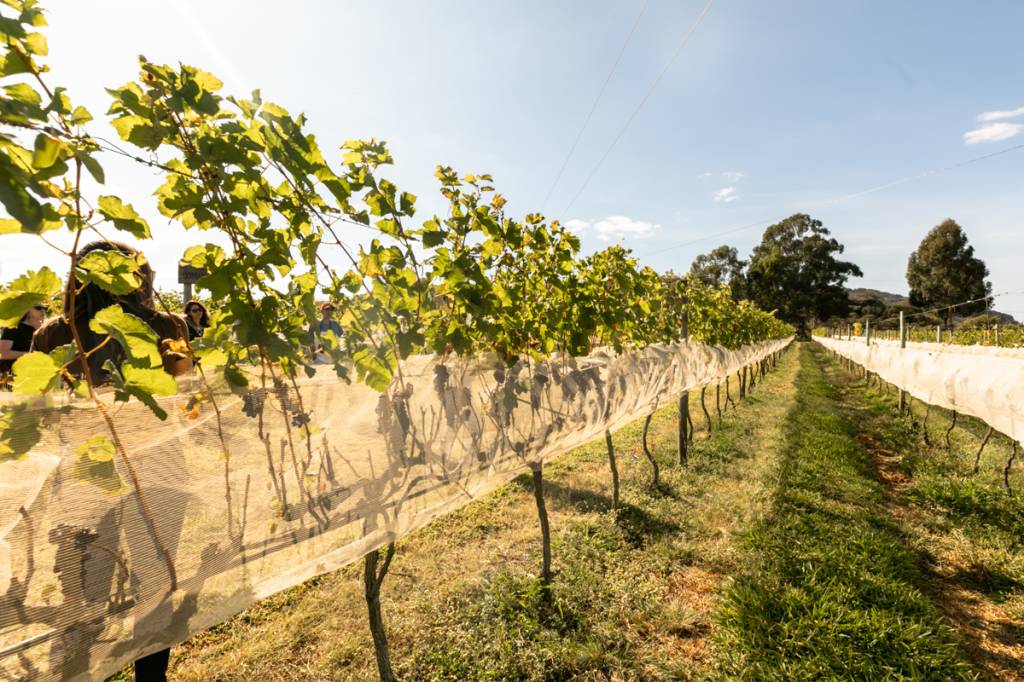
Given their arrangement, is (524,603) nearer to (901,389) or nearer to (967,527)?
(967,527)

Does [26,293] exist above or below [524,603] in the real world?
above

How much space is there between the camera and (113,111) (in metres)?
1.40

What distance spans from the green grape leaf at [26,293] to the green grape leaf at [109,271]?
0.06 metres

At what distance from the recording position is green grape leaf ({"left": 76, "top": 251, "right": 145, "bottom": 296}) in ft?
3.81

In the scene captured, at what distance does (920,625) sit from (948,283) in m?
65.9

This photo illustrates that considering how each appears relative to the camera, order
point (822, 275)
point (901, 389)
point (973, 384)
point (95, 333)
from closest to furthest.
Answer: point (95, 333)
point (973, 384)
point (901, 389)
point (822, 275)

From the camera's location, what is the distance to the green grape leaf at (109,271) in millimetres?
1162

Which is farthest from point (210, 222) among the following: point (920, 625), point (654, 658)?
point (920, 625)

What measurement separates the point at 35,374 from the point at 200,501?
18.8 inches

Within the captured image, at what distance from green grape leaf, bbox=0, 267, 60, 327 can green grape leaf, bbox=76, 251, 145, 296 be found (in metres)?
0.06

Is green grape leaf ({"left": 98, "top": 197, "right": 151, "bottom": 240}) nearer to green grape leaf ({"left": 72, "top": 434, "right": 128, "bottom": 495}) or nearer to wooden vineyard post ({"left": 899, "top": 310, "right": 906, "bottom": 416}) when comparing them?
green grape leaf ({"left": 72, "top": 434, "right": 128, "bottom": 495})

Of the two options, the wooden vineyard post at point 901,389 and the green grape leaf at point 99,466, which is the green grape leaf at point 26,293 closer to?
the green grape leaf at point 99,466

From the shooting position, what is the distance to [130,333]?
1.15m

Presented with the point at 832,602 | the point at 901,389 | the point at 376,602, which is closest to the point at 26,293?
the point at 376,602
